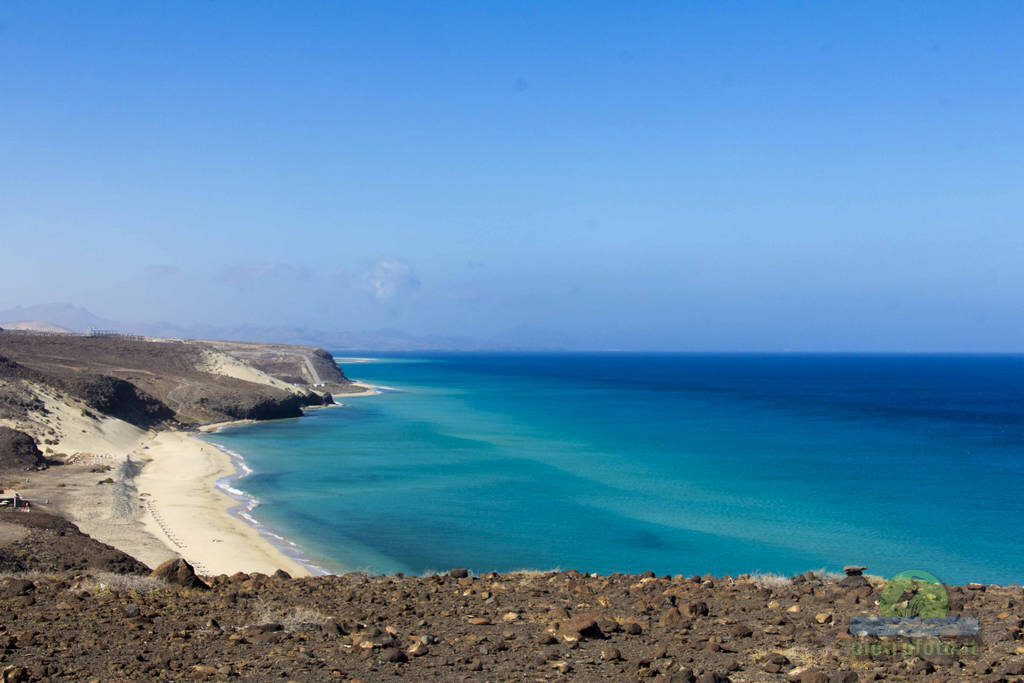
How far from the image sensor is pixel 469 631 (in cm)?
1034

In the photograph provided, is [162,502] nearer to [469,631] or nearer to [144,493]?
[144,493]

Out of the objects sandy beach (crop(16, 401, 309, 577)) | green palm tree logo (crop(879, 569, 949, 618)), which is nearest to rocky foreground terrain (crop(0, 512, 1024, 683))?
green palm tree logo (crop(879, 569, 949, 618))

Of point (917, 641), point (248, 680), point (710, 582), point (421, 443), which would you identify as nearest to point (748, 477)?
point (421, 443)

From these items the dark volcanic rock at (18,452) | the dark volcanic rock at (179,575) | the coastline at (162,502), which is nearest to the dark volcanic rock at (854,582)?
the dark volcanic rock at (179,575)

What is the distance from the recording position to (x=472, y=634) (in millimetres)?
10164

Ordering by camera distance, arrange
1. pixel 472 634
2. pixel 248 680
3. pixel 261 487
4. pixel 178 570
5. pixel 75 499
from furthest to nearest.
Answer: pixel 261 487, pixel 75 499, pixel 178 570, pixel 472 634, pixel 248 680

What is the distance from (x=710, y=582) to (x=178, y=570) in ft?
27.9

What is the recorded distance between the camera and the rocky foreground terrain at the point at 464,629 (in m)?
8.49

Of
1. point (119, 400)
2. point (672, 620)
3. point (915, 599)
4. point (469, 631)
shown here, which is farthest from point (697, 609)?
point (119, 400)

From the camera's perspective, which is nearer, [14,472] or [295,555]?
[295,555]

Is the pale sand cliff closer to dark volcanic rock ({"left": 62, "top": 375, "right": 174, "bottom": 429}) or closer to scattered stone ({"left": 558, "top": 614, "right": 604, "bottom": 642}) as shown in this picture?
dark volcanic rock ({"left": 62, "top": 375, "right": 174, "bottom": 429})

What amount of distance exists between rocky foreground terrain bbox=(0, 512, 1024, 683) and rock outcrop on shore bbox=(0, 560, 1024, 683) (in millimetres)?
26

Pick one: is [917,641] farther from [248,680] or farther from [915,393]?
[915,393]

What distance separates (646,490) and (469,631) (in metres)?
27.7
